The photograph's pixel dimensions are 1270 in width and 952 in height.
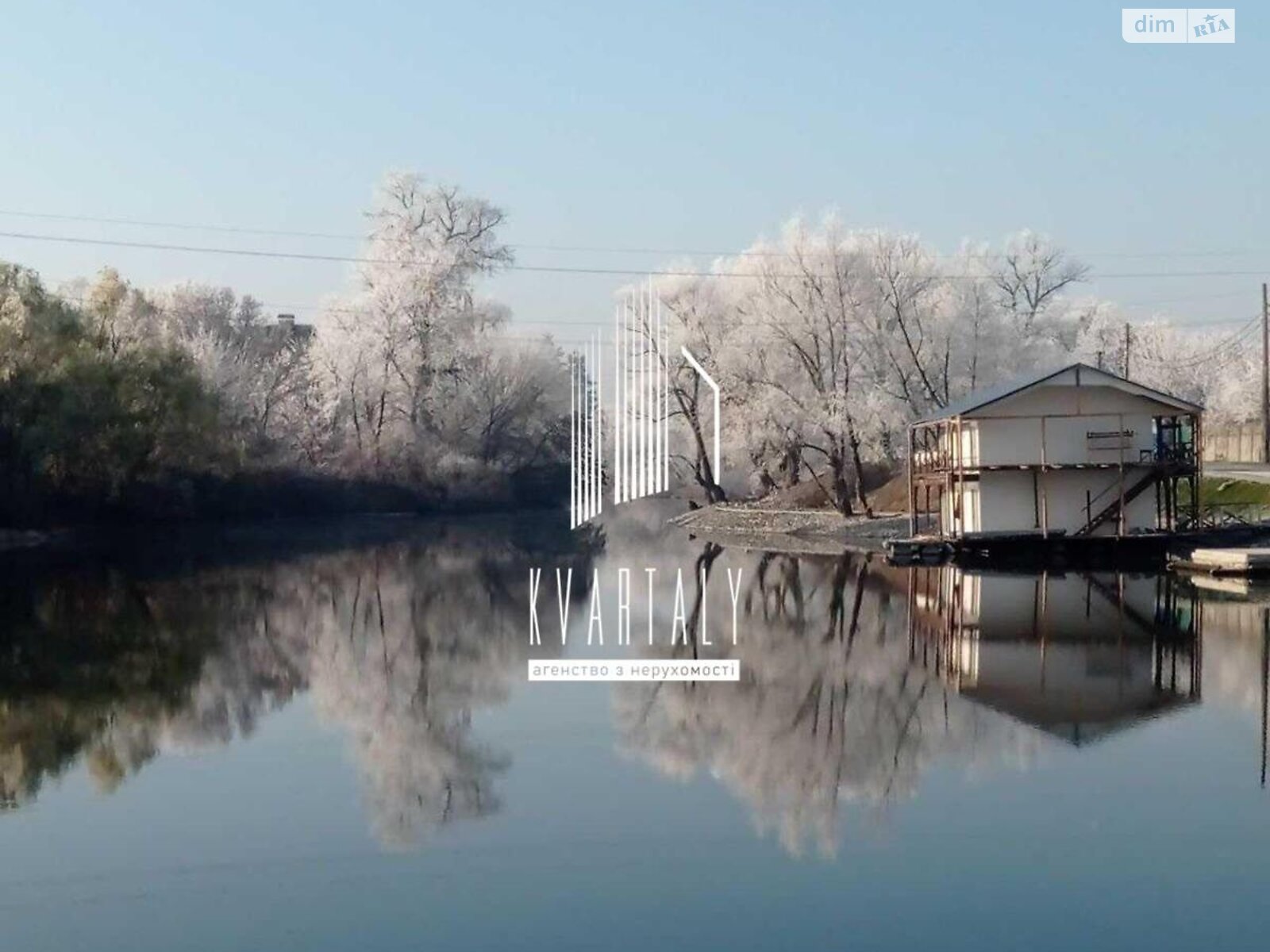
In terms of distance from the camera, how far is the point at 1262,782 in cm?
1016

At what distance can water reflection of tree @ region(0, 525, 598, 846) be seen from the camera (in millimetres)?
11156

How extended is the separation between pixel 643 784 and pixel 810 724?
231 cm

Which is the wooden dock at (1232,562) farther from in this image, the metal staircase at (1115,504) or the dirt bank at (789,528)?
the dirt bank at (789,528)

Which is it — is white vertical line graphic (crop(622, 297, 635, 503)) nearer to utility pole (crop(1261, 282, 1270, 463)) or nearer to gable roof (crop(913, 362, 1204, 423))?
gable roof (crop(913, 362, 1204, 423))

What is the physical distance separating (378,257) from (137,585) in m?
26.2

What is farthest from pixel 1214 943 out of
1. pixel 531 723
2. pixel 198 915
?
pixel 531 723

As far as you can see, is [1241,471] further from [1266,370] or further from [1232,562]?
[1232,562]

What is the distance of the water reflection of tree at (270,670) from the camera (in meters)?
11.2

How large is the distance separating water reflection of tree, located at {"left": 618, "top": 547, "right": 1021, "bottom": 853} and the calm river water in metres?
0.05

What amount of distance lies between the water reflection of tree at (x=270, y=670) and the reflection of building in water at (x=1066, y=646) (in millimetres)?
4590

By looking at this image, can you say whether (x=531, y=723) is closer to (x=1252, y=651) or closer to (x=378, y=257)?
(x=1252, y=651)

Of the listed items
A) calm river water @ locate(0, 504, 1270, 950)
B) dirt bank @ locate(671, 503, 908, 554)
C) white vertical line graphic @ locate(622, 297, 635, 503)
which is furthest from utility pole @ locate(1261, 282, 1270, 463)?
calm river water @ locate(0, 504, 1270, 950)

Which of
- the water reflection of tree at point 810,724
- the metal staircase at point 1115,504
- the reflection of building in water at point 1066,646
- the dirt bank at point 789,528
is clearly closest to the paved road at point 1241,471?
the dirt bank at point 789,528

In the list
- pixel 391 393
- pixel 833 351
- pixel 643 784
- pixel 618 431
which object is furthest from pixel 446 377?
pixel 643 784
